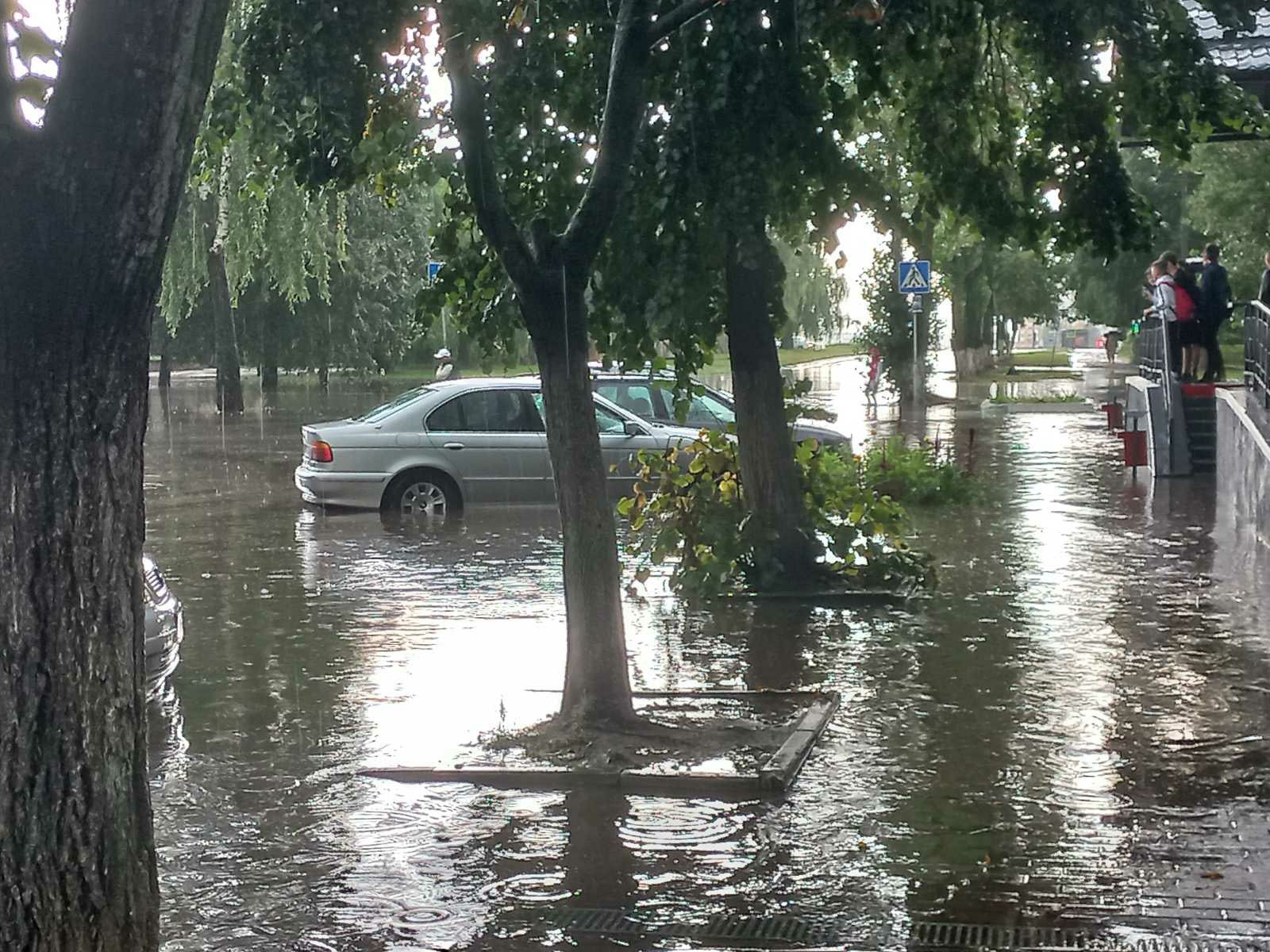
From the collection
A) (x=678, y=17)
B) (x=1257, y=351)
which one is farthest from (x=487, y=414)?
(x=678, y=17)

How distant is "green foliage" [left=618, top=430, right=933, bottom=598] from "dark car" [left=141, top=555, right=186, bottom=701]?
4.10 metres

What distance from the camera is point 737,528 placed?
1304cm

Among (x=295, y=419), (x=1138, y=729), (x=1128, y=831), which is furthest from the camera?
(x=295, y=419)

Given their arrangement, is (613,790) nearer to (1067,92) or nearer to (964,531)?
(1067,92)

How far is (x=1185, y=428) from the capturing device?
22.8m

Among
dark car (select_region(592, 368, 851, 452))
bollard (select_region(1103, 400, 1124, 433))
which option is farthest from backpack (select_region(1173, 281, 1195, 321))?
bollard (select_region(1103, 400, 1124, 433))

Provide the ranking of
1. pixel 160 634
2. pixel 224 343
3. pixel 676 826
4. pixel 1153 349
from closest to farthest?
pixel 676 826 → pixel 160 634 → pixel 1153 349 → pixel 224 343

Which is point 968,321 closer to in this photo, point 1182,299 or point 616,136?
point 1182,299

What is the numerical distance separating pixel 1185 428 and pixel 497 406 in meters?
9.44

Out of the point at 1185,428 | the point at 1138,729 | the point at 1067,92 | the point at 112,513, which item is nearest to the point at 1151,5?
the point at 1067,92

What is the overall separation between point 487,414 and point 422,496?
116 centimetres

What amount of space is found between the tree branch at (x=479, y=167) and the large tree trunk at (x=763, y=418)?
14.3ft

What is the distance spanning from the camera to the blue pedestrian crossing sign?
93.7 feet

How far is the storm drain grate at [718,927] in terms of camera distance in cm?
597
